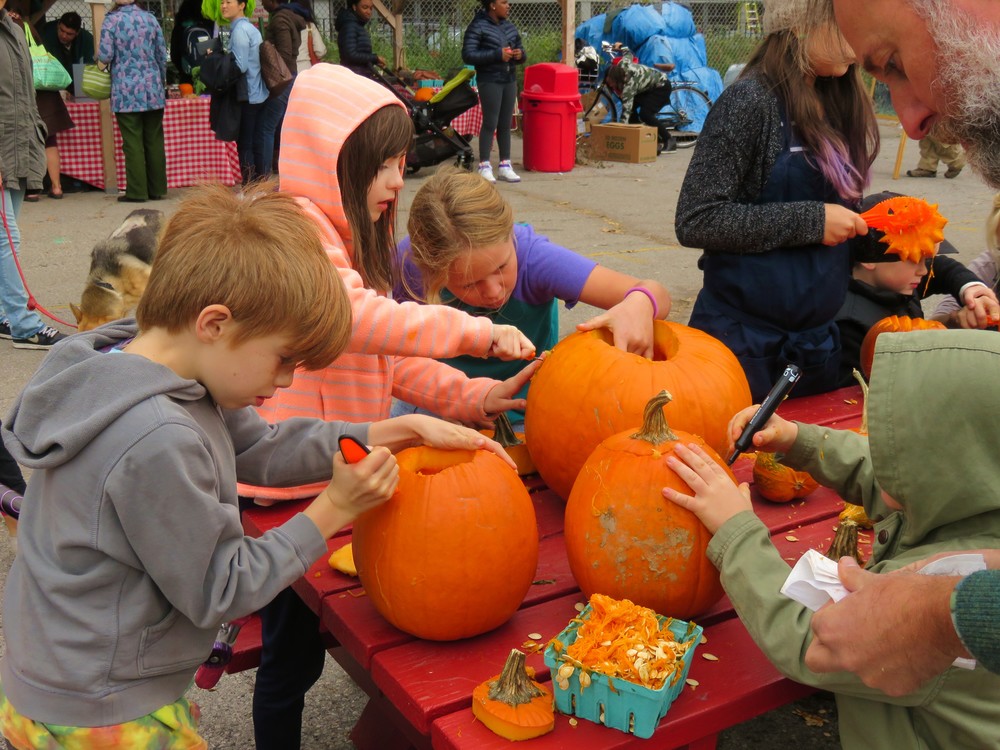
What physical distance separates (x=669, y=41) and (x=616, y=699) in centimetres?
1628

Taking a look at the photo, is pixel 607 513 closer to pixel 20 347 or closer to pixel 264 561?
pixel 264 561

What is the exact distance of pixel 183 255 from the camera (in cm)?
178

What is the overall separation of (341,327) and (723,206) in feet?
5.60

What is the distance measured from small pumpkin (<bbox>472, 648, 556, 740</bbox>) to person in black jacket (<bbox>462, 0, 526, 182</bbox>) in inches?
404

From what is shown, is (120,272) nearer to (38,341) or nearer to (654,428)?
(38,341)

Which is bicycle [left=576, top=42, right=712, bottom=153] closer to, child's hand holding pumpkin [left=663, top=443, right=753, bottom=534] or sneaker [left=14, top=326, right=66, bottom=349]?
sneaker [left=14, top=326, right=66, bottom=349]

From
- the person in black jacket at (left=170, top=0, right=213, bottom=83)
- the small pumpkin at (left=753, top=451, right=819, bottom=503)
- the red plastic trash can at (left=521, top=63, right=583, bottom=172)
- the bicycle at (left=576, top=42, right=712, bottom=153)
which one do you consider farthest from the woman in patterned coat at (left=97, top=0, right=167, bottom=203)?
the small pumpkin at (left=753, top=451, right=819, bottom=503)

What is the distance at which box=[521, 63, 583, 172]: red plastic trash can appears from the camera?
12.4 m

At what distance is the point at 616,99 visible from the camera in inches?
577

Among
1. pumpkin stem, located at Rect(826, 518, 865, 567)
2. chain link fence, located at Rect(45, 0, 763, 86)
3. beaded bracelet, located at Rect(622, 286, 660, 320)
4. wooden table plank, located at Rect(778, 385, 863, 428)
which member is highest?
chain link fence, located at Rect(45, 0, 763, 86)

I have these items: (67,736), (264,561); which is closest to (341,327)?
(264,561)

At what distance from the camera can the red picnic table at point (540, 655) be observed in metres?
1.66

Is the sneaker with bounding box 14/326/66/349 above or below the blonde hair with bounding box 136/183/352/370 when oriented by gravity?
below

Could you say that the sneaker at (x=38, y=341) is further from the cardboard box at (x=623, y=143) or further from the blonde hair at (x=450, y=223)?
the cardboard box at (x=623, y=143)
